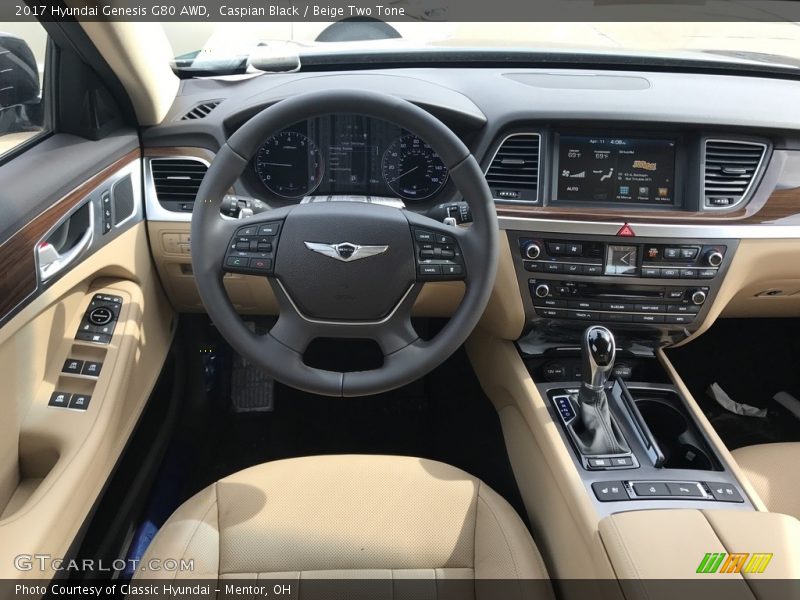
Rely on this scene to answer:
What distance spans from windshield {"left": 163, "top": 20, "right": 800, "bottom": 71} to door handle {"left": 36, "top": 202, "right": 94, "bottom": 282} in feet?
1.98

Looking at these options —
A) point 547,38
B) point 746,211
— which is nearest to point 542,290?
point 746,211

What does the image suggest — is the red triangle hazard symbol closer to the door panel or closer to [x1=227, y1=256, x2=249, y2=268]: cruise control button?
[x1=227, y1=256, x2=249, y2=268]: cruise control button

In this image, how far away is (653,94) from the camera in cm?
174

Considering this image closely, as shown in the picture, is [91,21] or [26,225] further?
[91,21]

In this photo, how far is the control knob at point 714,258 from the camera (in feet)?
5.42

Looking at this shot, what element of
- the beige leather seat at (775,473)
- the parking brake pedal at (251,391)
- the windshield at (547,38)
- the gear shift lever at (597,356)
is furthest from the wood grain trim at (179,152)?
the beige leather seat at (775,473)

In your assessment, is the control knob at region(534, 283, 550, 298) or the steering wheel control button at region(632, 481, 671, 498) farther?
the control knob at region(534, 283, 550, 298)

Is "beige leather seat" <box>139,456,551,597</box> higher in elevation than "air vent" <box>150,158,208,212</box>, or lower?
lower

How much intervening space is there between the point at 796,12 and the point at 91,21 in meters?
1.94

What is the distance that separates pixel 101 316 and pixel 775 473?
1.66 metres

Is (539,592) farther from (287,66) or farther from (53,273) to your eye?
(287,66)

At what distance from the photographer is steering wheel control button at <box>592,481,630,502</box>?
4.43 ft

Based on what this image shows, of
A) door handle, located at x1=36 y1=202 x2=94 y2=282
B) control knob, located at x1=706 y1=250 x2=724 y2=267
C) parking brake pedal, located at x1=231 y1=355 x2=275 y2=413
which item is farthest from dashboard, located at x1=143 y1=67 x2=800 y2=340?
parking brake pedal, located at x1=231 y1=355 x2=275 y2=413

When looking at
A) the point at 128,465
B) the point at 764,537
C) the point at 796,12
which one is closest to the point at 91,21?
the point at 128,465
